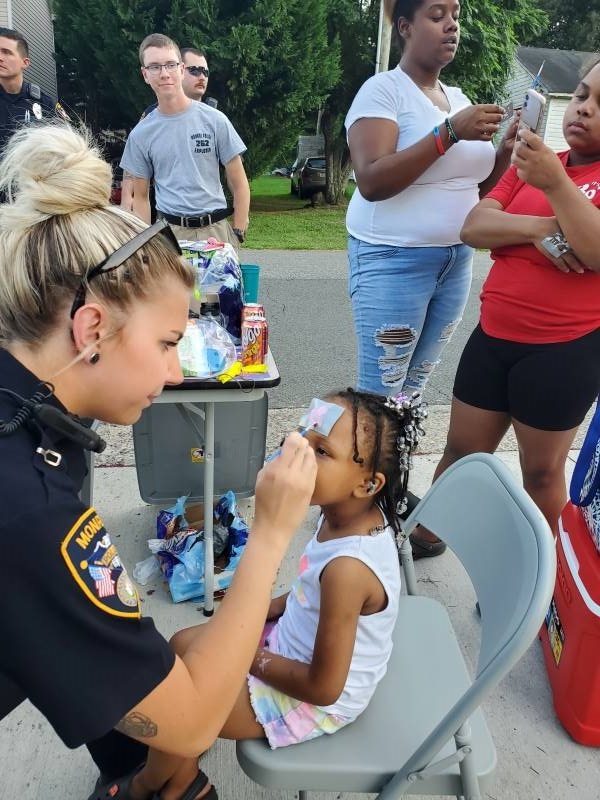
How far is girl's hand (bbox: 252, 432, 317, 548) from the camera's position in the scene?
1.07 metres

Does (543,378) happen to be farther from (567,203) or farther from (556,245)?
(567,203)

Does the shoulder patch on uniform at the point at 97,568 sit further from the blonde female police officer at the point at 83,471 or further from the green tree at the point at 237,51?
the green tree at the point at 237,51

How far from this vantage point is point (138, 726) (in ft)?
2.96

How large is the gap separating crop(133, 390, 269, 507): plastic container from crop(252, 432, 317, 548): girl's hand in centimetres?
152

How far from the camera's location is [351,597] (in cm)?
124

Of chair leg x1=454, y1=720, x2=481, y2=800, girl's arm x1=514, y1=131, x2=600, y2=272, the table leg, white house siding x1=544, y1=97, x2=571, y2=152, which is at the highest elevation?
girl's arm x1=514, y1=131, x2=600, y2=272

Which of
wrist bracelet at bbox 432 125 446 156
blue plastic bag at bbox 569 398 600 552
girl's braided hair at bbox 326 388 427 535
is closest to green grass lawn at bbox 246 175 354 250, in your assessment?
wrist bracelet at bbox 432 125 446 156

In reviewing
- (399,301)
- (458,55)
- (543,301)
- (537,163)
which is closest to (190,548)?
(399,301)

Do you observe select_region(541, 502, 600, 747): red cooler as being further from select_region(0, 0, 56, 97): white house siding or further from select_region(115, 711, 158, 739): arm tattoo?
select_region(0, 0, 56, 97): white house siding

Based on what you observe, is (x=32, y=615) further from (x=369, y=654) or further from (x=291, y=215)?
(x=291, y=215)

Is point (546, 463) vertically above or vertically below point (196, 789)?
above

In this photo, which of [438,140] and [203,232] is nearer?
[438,140]

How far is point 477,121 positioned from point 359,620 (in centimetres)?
155

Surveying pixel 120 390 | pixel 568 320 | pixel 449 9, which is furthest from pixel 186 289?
pixel 449 9
